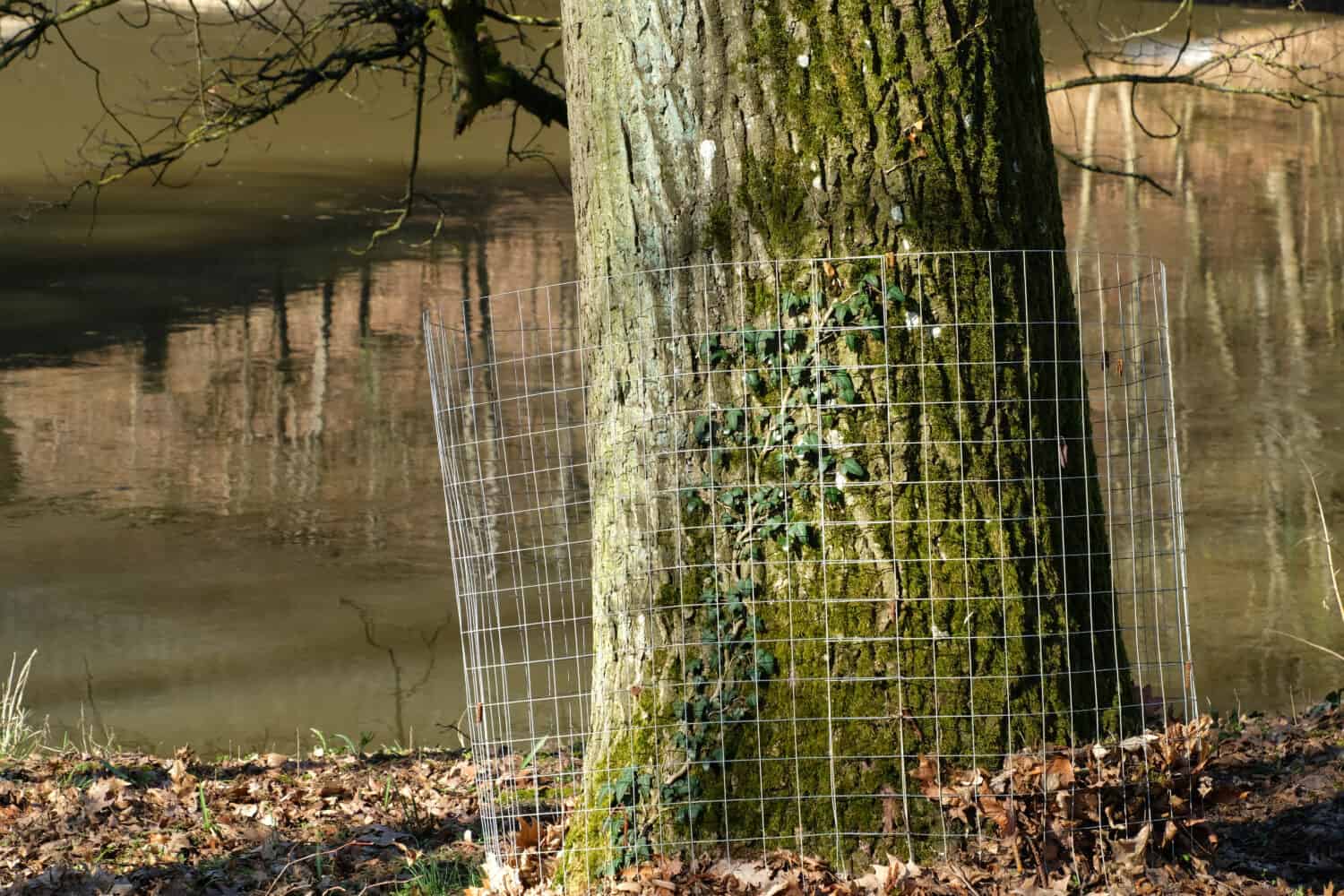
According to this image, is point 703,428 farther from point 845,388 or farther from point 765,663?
point 765,663

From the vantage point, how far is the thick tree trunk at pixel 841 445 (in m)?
3.56

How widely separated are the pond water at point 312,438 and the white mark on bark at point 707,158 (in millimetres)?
4654

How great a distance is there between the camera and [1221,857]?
381cm

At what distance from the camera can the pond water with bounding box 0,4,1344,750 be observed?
8.33 m

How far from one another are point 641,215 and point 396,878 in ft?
7.02

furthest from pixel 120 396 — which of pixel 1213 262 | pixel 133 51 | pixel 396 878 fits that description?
pixel 133 51

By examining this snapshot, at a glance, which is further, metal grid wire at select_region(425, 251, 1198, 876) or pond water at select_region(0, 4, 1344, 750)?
pond water at select_region(0, 4, 1344, 750)

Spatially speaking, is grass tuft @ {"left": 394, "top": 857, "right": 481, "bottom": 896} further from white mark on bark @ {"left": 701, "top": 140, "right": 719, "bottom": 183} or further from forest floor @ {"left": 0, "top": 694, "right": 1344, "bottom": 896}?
white mark on bark @ {"left": 701, "top": 140, "right": 719, "bottom": 183}

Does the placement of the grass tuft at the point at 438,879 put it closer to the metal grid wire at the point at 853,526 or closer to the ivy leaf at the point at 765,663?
the metal grid wire at the point at 853,526

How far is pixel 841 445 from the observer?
11.7 feet

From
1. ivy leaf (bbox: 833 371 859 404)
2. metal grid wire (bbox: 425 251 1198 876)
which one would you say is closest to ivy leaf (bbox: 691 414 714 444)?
metal grid wire (bbox: 425 251 1198 876)

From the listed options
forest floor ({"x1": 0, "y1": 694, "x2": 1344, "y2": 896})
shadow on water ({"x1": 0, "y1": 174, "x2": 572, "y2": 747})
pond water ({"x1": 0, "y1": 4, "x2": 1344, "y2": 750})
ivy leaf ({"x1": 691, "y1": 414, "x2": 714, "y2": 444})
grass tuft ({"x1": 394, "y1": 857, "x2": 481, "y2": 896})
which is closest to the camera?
forest floor ({"x1": 0, "y1": 694, "x2": 1344, "y2": 896})

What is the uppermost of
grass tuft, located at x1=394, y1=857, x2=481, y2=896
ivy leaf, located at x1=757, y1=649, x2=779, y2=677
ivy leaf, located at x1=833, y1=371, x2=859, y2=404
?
ivy leaf, located at x1=833, y1=371, x2=859, y2=404

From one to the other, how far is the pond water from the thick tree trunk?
4.22 m
